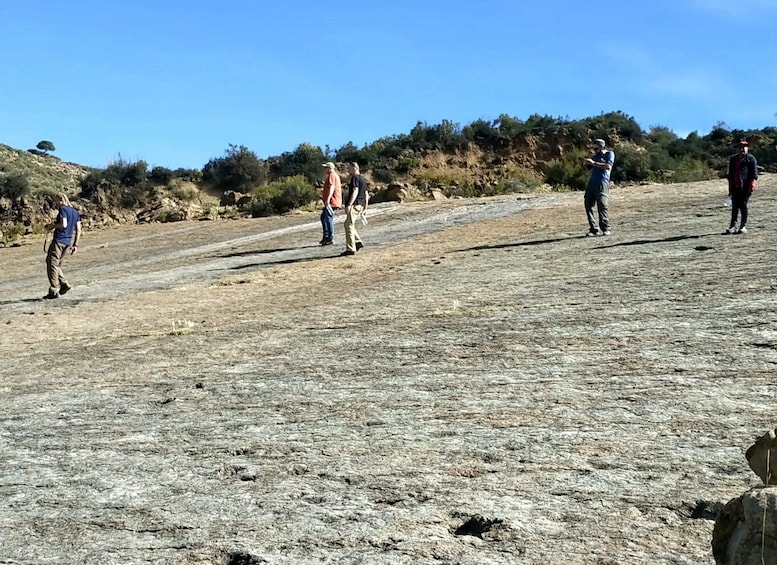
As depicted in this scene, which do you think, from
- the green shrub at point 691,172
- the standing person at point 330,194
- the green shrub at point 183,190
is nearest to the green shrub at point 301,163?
the green shrub at point 183,190

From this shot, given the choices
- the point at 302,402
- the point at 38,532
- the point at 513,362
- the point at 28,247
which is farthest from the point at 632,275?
the point at 28,247

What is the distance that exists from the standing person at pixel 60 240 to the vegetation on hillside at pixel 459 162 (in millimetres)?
20109

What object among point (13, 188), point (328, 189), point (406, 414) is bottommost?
point (406, 414)

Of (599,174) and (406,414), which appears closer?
(406,414)

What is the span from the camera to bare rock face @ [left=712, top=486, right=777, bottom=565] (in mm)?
2547

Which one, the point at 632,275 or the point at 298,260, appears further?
the point at 298,260

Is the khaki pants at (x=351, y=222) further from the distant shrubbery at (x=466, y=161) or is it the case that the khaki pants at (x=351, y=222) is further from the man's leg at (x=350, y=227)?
the distant shrubbery at (x=466, y=161)

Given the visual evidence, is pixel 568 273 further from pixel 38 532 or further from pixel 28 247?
pixel 28 247

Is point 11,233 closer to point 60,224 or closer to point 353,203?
point 60,224

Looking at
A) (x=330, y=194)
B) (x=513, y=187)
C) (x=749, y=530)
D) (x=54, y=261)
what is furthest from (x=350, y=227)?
(x=513, y=187)

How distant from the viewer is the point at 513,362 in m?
7.32

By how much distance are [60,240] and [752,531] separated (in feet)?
45.4

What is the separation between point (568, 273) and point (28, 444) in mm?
7509

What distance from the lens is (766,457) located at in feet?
10.3
